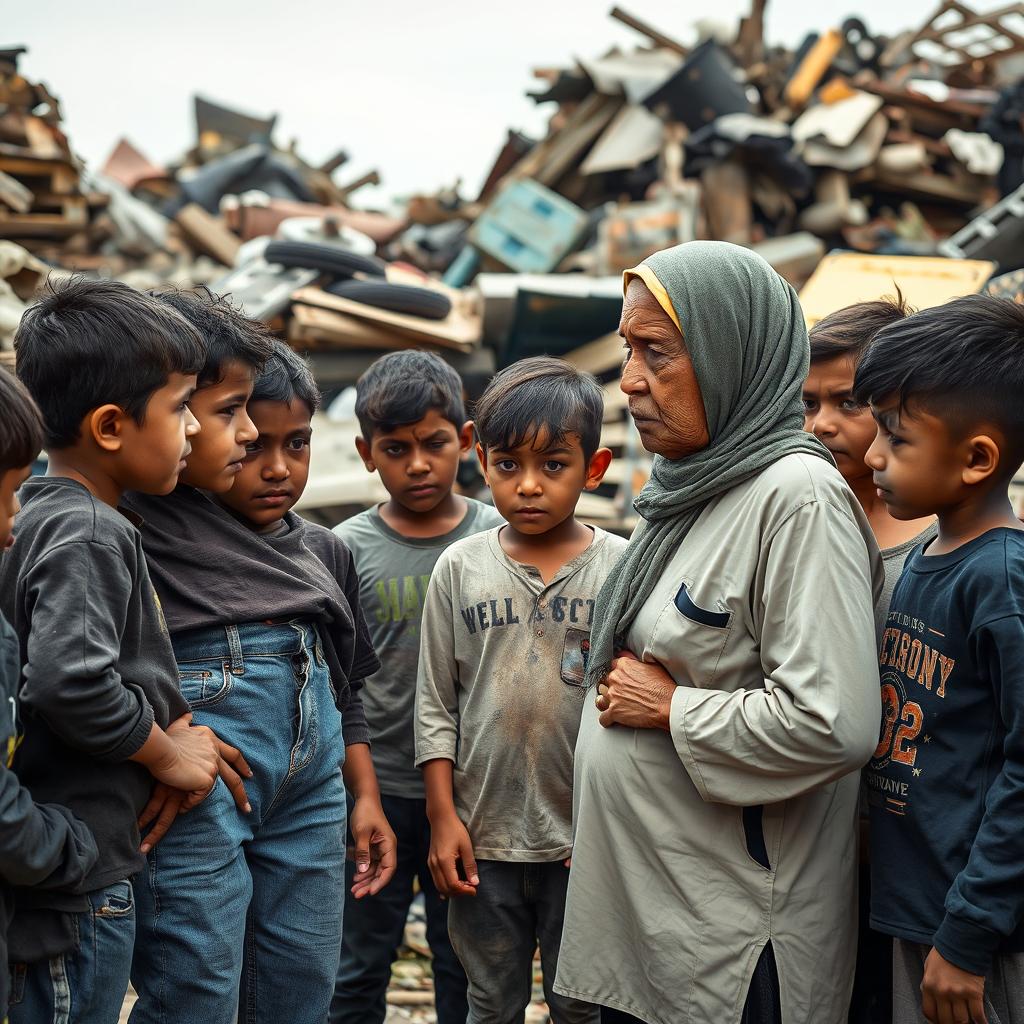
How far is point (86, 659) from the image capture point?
1796mm

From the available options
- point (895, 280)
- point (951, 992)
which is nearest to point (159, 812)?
point (951, 992)

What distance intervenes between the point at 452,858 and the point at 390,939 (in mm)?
641

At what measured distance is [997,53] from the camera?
11570mm

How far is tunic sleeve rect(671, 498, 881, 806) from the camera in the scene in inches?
76.3

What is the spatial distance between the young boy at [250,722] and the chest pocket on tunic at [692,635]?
767 millimetres

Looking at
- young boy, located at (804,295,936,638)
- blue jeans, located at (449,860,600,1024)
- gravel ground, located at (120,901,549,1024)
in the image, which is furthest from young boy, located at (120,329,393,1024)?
gravel ground, located at (120,901,549,1024)

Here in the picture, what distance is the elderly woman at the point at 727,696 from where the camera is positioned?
198cm

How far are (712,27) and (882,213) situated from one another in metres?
2.86

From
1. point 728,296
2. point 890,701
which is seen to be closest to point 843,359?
point 728,296

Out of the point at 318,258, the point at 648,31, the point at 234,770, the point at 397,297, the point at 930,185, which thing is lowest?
the point at 234,770

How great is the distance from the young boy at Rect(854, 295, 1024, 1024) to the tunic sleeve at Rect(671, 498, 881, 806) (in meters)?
0.16

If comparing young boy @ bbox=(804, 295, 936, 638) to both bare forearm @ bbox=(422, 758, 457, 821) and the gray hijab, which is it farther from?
bare forearm @ bbox=(422, 758, 457, 821)

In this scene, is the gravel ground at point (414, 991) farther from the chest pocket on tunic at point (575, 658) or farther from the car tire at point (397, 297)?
the car tire at point (397, 297)

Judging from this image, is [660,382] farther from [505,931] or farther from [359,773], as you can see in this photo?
[505,931]
